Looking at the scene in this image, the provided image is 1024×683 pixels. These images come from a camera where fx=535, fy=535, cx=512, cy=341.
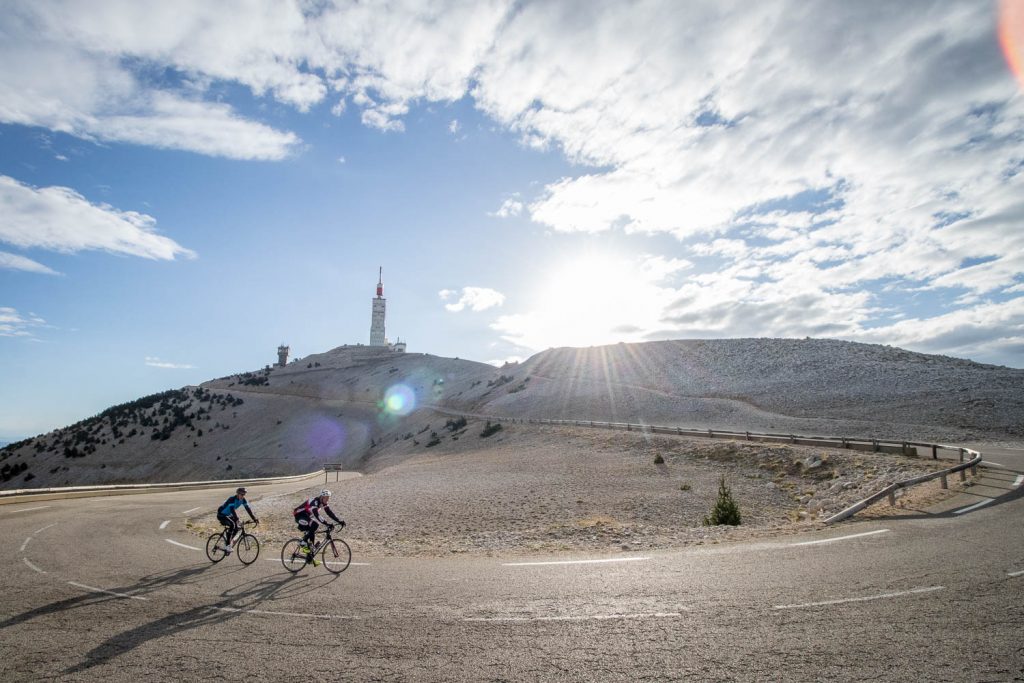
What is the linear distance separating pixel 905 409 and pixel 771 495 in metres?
33.8

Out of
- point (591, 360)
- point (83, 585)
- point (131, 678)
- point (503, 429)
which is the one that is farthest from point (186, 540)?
point (591, 360)

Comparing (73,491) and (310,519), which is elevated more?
(310,519)

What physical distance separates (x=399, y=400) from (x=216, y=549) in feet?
289

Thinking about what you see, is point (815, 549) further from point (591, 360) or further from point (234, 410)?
point (234, 410)

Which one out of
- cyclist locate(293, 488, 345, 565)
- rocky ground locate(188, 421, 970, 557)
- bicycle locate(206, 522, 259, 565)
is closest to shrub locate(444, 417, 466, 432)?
rocky ground locate(188, 421, 970, 557)

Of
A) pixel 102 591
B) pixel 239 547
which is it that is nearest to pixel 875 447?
pixel 239 547

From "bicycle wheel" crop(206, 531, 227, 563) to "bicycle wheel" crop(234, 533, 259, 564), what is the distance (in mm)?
356

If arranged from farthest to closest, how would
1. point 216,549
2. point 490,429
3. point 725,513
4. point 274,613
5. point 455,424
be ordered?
point 455,424, point 490,429, point 725,513, point 216,549, point 274,613

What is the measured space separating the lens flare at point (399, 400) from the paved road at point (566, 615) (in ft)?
251

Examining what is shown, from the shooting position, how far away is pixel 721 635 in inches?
273

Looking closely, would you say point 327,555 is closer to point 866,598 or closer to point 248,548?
point 248,548

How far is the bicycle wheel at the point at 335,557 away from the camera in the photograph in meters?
12.0

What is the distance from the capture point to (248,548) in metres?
13.9

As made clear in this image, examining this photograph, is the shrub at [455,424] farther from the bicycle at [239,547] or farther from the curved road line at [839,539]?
the curved road line at [839,539]
